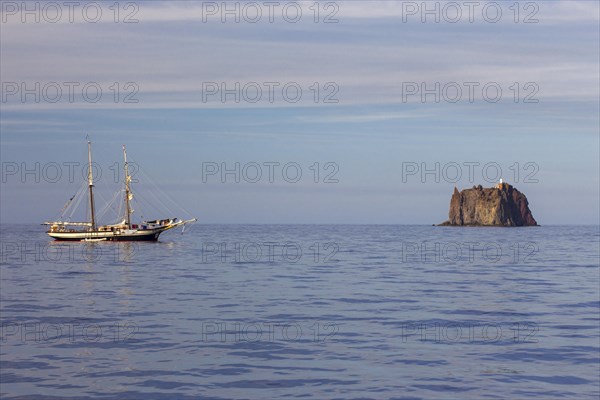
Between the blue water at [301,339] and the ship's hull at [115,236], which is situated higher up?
the ship's hull at [115,236]

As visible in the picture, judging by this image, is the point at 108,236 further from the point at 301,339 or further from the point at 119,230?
the point at 301,339

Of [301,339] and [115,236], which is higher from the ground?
[115,236]

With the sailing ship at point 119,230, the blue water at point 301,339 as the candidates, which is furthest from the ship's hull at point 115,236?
the blue water at point 301,339

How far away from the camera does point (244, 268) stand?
63469 millimetres

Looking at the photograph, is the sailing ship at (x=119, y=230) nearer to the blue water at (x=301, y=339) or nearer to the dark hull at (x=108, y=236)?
the dark hull at (x=108, y=236)

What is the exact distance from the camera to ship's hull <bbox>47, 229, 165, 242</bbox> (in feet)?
438

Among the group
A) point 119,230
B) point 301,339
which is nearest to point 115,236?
point 119,230

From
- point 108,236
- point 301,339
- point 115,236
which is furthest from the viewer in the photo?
point 108,236

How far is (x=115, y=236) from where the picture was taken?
437 feet

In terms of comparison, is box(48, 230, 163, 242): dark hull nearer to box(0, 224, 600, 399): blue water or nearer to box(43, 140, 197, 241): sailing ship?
box(43, 140, 197, 241): sailing ship

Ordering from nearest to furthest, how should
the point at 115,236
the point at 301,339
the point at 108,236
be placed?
1. the point at 301,339
2. the point at 115,236
3. the point at 108,236

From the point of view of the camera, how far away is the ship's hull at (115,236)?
438ft

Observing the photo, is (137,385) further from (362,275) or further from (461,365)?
(362,275)

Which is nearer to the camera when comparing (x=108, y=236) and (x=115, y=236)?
(x=115, y=236)
